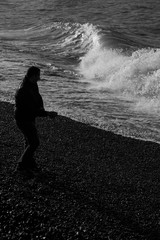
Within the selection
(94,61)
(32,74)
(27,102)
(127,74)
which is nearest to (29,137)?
(27,102)

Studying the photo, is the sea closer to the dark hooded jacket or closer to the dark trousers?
the dark trousers

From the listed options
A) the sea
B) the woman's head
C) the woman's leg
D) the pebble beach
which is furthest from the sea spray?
the woman's head

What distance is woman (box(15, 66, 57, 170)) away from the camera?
27.9 feet

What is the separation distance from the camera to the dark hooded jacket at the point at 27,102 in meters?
8.50

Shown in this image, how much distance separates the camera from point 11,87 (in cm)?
1741

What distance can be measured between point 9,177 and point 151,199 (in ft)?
9.55

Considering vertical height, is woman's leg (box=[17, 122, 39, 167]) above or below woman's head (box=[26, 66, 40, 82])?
below

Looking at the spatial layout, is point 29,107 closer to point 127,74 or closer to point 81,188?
point 81,188

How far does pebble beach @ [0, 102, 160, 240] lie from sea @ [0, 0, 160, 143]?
1732 millimetres

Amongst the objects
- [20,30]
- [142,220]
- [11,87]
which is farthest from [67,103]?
[20,30]

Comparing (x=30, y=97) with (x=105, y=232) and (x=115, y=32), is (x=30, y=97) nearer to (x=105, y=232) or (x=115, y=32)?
(x=105, y=232)

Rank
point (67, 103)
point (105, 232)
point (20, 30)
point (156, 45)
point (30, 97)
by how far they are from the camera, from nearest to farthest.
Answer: point (105, 232)
point (30, 97)
point (67, 103)
point (156, 45)
point (20, 30)

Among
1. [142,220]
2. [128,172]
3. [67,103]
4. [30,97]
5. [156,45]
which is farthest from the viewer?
[156,45]

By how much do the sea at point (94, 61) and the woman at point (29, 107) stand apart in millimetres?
4684
